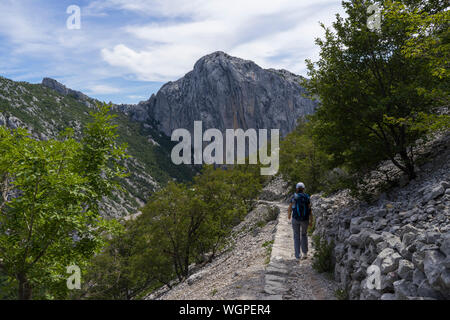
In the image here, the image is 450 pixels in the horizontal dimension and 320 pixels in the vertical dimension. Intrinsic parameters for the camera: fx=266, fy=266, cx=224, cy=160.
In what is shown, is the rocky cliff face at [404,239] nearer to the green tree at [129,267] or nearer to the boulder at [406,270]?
the boulder at [406,270]

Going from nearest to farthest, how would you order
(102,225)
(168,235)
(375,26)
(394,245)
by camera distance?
(394,245)
(102,225)
(375,26)
(168,235)

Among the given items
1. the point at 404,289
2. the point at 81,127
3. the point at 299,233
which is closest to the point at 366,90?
the point at 299,233

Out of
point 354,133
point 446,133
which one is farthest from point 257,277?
point 446,133

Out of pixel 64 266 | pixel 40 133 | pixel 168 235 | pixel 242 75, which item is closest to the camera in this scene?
pixel 64 266

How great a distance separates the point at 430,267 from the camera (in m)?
3.96

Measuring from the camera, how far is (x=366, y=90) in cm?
909

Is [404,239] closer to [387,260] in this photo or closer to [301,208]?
[387,260]

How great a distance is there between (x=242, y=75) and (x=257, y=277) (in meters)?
185

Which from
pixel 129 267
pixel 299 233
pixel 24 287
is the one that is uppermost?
pixel 299 233

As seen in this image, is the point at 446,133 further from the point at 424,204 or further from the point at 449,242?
the point at 449,242

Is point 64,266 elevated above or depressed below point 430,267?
below

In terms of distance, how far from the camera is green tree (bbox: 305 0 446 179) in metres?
8.27

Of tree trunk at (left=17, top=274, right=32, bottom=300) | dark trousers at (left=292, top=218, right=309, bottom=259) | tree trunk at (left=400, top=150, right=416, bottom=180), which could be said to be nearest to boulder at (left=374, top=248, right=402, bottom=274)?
dark trousers at (left=292, top=218, right=309, bottom=259)

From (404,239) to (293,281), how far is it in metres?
3.37
